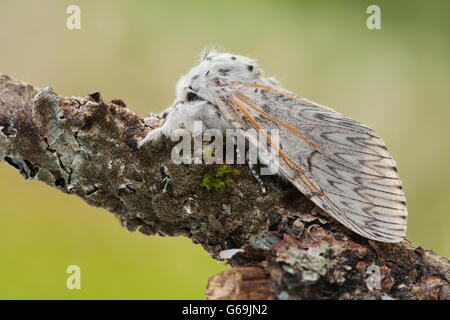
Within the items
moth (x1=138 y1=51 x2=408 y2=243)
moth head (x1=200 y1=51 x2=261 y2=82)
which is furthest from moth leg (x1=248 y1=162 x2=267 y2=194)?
moth head (x1=200 y1=51 x2=261 y2=82)

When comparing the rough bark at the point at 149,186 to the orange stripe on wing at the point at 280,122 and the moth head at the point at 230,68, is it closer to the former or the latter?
the orange stripe on wing at the point at 280,122

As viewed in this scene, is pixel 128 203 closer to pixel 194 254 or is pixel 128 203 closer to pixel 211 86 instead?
pixel 211 86

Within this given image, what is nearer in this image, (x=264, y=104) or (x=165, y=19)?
(x=264, y=104)

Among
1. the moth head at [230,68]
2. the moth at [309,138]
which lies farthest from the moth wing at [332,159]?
the moth head at [230,68]

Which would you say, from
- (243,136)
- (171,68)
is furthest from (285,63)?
(243,136)

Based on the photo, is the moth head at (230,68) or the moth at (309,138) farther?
the moth head at (230,68)
